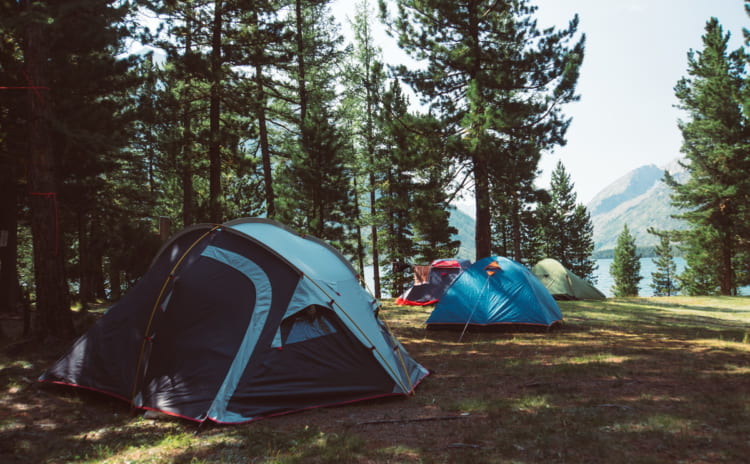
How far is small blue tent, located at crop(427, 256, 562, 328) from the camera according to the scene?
973cm

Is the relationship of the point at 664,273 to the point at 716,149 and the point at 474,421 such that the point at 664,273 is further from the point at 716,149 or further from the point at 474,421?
the point at 474,421

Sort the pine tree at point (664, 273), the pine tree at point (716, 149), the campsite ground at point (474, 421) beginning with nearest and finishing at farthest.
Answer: the campsite ground at point (474, 421), the pine tree at point (716, 149), the pine tree at point (664, 273)

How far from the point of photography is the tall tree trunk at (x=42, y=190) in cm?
757

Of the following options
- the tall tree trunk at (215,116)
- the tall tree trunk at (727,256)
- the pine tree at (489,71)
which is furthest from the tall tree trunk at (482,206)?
the tall tree trunk at (727,256)

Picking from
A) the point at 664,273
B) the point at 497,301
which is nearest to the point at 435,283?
the point at 497,301

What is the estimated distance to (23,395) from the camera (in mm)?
5387

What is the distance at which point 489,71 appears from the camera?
1381 centimetres

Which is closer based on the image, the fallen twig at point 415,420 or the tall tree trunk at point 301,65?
the fallen twig at point 415,420

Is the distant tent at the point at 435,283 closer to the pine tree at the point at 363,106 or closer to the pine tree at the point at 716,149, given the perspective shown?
the pine tree at the point at 363,106

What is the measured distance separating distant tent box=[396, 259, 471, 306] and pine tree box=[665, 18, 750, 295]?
15915mm

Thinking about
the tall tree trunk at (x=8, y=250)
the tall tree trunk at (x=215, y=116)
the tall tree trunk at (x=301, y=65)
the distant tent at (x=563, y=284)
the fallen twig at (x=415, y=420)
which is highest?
the tall tree trunk at (x=301, y=65)

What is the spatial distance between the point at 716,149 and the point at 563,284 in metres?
12.5

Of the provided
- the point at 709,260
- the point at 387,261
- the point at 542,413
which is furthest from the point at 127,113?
the point at 709,260

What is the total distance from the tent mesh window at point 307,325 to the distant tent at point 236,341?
0.01 metres
